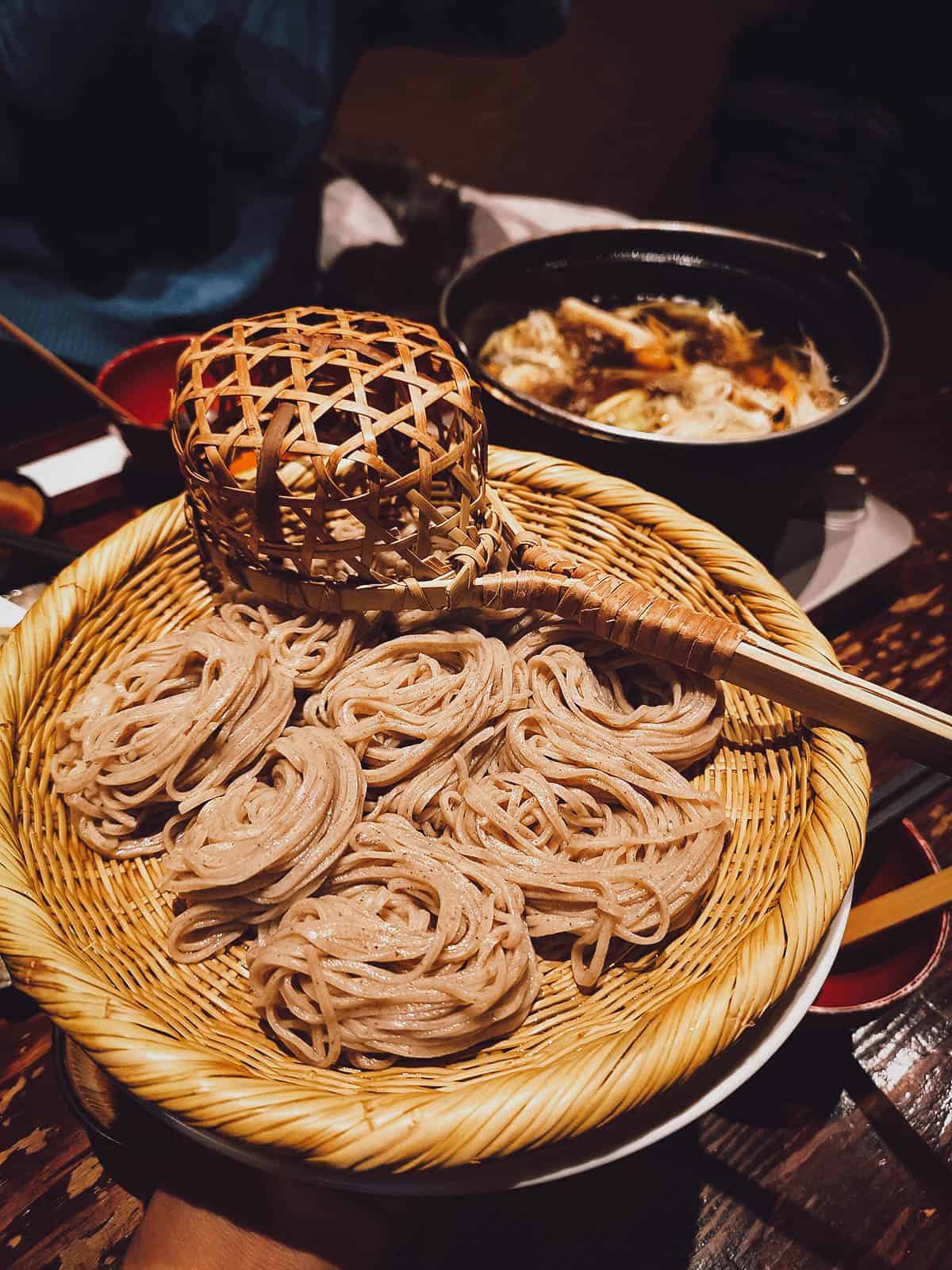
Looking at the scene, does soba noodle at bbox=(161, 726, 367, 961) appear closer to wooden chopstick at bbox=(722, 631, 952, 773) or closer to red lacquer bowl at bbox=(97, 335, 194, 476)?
wooden chopstick at bbox=(722, 631, 952, 773)

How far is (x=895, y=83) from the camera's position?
5.72 meters

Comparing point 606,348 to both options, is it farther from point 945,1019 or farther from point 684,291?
point 945,1019

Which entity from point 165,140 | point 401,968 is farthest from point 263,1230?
point 165,140

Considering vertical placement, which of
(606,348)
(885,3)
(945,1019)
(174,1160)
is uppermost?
(885,3)

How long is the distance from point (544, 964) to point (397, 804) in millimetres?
465

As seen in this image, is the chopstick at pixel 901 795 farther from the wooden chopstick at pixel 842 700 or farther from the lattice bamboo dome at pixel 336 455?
the lattice bamboo dome at pixel 336 455

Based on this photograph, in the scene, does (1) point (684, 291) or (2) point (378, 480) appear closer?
(2) point (378, 480)

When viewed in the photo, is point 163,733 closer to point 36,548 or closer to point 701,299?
point 36,548

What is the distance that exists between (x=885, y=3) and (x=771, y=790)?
6.88 metres

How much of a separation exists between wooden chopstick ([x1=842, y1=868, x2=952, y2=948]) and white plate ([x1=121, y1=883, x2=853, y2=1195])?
0.42 meters

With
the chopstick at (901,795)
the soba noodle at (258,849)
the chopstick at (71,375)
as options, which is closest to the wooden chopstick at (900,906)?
the chopstick at (901,795)

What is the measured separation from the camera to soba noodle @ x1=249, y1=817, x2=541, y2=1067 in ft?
4.68

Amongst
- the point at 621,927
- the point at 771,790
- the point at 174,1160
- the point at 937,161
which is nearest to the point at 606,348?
the point at 771,790

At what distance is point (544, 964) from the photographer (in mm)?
1667
